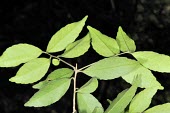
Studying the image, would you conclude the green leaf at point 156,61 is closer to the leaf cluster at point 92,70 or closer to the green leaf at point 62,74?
the leaf cluster at point 92,70

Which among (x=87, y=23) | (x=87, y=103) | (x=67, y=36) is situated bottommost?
(x=87, y=23)

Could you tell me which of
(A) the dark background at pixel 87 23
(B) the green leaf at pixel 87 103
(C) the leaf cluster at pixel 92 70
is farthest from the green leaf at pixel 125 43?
(A) the dark background at pixel 87 23

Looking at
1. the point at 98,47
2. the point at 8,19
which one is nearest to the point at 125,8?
the point at 8,19

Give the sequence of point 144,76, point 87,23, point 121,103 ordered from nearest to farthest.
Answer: point 121,103
point 144,76
point 87,23

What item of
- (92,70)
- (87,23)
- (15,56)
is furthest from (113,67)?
(87,23)

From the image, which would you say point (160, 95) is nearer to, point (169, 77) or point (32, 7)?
point (169, 77)

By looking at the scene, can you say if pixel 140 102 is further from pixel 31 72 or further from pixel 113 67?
pixel 31 72

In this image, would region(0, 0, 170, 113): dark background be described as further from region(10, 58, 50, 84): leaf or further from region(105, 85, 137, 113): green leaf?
region(105, 85, 137, 113): green leaf
